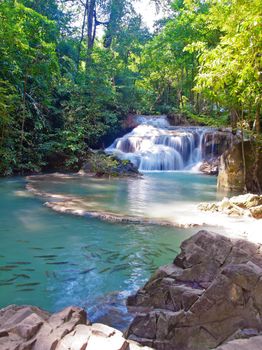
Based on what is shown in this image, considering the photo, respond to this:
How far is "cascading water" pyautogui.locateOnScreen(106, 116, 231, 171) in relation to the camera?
19.2 meters

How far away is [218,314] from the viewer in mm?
2834

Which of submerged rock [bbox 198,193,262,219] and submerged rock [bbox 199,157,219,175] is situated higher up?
submerged rock [bbox 199,157,219,175]

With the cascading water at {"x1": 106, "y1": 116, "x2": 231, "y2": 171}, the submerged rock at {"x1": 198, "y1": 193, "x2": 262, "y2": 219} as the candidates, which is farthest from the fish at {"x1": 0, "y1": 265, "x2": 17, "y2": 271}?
the cascading water at {"x1": 106, "y1": 116, "x2": 231, "y2": 171}

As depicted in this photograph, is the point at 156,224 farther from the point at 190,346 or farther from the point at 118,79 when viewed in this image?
the point at 118,79

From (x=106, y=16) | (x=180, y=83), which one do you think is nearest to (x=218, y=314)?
(x=180, y=83)

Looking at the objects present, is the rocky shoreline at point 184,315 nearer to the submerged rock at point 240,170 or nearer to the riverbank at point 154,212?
the riverbank at point 154,212

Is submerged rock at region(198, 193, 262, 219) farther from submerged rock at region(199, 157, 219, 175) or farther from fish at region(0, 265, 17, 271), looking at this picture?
submerged rock at region(199, 157, 219, 175)

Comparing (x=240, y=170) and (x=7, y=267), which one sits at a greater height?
(x=240, y=170)

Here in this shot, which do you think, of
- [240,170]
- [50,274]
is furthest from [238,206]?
[50,274]

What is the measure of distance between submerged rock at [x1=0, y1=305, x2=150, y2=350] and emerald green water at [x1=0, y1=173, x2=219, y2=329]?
94cm

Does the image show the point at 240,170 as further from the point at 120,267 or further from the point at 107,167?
the point at 120,267

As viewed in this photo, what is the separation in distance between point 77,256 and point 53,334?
3.07 m

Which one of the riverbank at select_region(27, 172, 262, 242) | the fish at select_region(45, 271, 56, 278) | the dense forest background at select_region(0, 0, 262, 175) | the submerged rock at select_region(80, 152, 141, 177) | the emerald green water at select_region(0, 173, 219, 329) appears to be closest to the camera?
the emerald green water at select_region(0, 173, 219, 329)

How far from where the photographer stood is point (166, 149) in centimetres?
1972
